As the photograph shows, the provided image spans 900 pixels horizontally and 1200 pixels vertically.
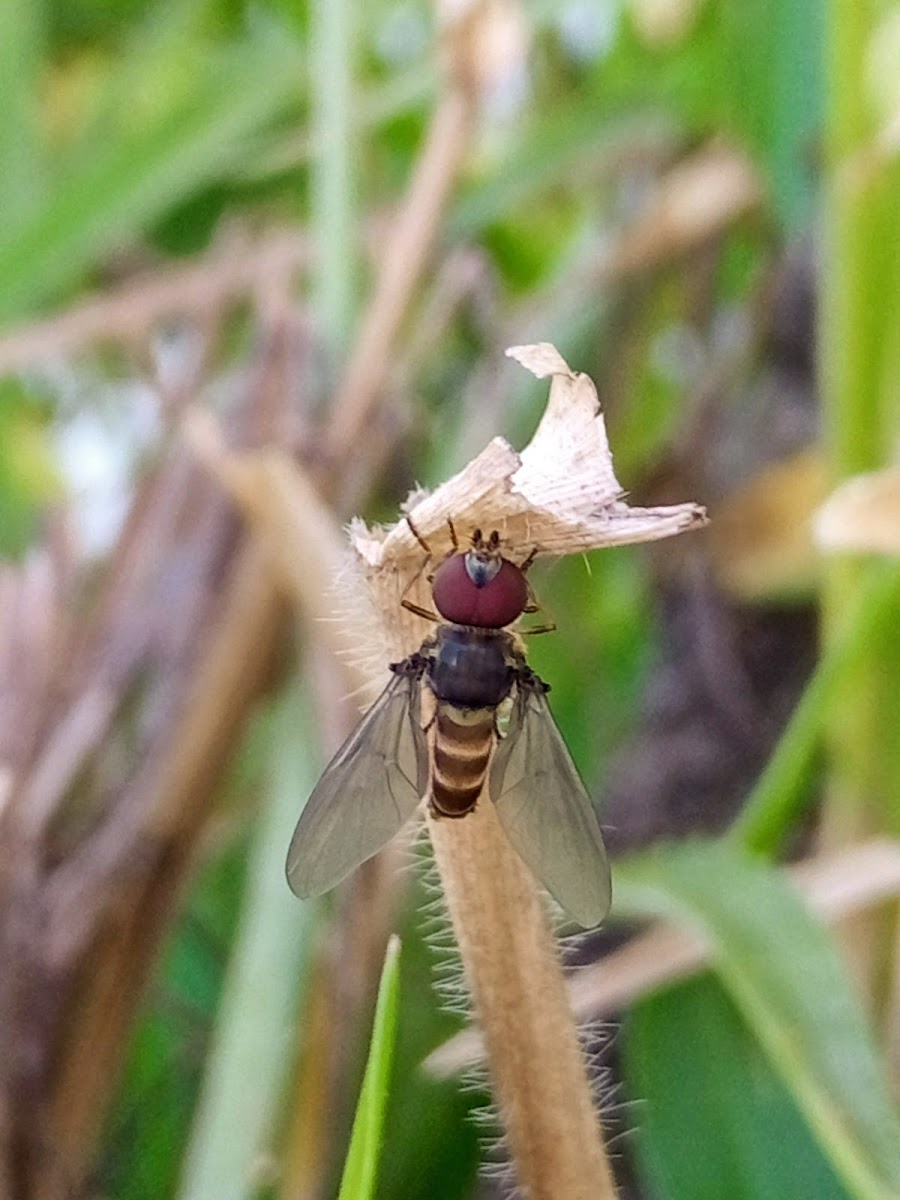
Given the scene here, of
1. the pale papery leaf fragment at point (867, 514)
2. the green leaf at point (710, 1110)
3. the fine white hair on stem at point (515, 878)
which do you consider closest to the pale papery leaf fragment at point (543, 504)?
the fine white hair on stem at point (515, 878)

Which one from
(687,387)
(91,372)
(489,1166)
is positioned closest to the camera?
(489,1166)

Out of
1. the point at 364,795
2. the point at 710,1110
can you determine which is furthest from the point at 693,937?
the point at 364,795

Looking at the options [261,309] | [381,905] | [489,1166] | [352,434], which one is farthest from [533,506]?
[261,309]

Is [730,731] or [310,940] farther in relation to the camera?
[730,731]

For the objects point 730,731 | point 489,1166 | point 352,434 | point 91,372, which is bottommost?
point 489,1166

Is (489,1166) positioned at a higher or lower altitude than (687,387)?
lower

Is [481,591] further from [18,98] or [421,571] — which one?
[18,98]

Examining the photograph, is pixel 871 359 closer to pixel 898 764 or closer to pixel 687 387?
pixel 898 764
